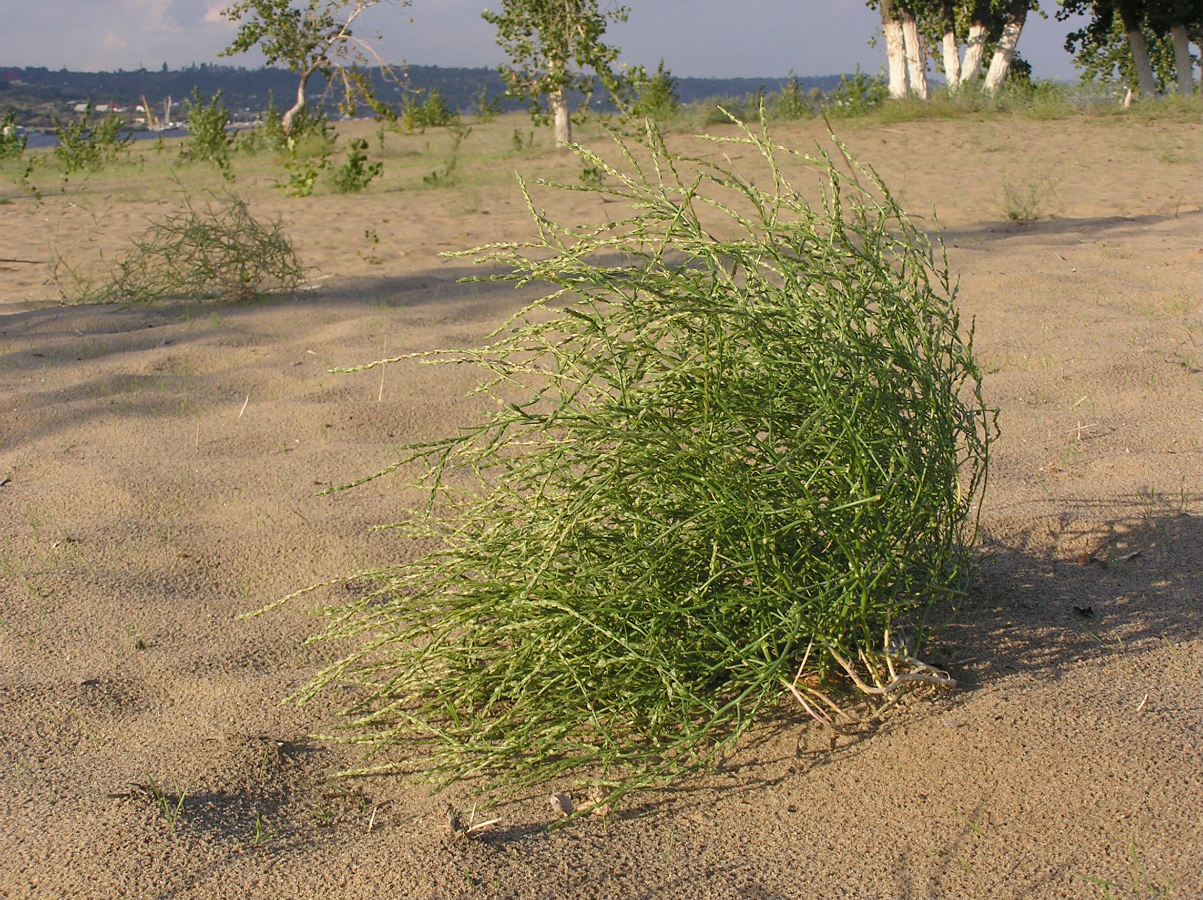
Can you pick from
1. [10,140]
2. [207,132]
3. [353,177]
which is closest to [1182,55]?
[353,177]

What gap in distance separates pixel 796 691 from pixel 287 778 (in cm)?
90

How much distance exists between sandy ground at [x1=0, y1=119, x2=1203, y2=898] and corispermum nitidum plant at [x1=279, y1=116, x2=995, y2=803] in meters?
0.13

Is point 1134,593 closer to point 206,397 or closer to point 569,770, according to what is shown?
point 569,770

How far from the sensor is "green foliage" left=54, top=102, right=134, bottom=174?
1261cm

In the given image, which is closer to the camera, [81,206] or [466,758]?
[466,758]

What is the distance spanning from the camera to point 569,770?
1.88 metres

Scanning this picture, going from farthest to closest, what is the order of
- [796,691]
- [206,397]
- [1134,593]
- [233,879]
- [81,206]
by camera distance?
[81,206] < [206,397] < [1134,593] < [796,691] < [233,879]

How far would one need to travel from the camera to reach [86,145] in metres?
12.8

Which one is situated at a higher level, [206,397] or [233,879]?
[206,397]

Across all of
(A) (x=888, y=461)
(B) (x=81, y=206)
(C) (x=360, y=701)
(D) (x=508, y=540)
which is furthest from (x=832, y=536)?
(B) (x=81, y=206)

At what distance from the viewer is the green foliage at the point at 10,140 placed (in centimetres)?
1336

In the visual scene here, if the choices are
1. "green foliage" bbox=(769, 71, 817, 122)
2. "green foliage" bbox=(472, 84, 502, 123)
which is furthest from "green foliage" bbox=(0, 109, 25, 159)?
"green foliage" bbox=(769, 71, 817, 122)

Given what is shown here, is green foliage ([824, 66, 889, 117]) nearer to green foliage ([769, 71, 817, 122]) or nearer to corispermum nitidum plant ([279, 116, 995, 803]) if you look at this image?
green foliage ([769, 71, 817, 122])

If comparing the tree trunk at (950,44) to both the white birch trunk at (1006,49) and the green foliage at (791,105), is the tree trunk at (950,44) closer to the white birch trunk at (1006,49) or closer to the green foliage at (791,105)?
the white birch trunk at (1006,49)
